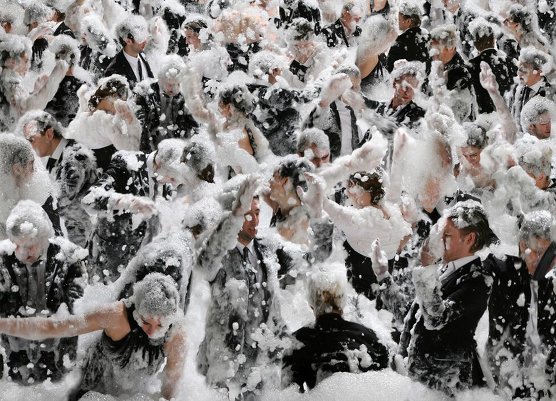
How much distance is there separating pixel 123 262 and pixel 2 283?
0.86 meters

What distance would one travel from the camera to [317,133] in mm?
4691

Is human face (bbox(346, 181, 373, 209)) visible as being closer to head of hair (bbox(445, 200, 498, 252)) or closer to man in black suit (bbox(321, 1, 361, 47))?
head of hair (bbox(445, 200, 498, 252))

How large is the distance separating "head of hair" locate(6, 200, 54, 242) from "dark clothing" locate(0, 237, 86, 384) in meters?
0.11

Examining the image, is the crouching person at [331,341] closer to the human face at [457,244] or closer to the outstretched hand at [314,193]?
the human face at [457,244]

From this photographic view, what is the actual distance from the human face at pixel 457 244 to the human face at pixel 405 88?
1.74 m

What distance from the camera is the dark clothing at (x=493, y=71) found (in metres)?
6.04

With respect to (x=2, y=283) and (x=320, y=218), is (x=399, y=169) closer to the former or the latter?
(x=320, y=218)

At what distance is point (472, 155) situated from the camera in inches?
206

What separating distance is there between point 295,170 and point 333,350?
1227mm

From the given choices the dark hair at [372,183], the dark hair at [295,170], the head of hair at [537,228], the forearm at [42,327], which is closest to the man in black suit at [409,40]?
the dark hair at [295,170]

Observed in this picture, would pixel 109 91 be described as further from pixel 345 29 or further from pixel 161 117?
pixel 345 29

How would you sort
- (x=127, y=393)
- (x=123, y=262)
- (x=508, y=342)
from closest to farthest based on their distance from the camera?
(x=127, y=393) < (x=508, y=342) < (x=123, y=262)

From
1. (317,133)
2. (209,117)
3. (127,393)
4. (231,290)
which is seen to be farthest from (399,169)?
(127,393)

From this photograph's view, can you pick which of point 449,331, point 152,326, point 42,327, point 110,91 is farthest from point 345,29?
point 42,327
